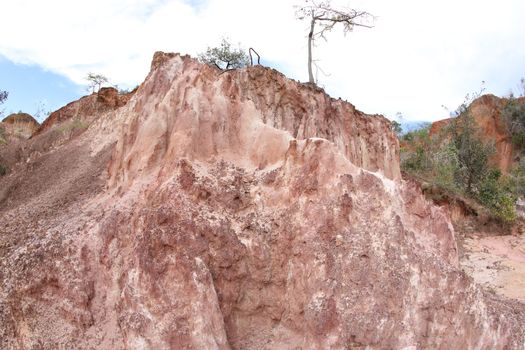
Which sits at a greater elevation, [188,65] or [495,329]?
[188,65]

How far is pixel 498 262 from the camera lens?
15.7 m

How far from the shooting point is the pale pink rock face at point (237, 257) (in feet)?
20.5

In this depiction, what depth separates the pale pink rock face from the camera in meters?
6.25

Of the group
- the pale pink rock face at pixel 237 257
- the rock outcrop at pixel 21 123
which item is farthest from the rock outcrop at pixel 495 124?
the pale pink rock face at pixel 237 257

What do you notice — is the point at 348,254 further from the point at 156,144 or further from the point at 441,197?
the point at 441,197

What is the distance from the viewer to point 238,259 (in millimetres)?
6664

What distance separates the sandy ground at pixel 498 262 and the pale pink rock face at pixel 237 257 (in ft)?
18.1

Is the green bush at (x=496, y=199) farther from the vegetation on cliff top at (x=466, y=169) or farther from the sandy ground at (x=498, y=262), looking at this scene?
the sandy ground at (x=498, y=262)

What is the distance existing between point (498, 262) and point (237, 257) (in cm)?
1140

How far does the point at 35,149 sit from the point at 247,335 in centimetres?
1022

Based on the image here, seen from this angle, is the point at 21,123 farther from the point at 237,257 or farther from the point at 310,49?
the point at 237,257

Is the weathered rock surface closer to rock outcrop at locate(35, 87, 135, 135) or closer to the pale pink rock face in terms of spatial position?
rock outcrop at locate(35, 87, 135, 135)

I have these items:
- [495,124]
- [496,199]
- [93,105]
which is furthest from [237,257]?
[495,124]

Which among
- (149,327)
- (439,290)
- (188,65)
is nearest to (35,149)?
(188,65)
